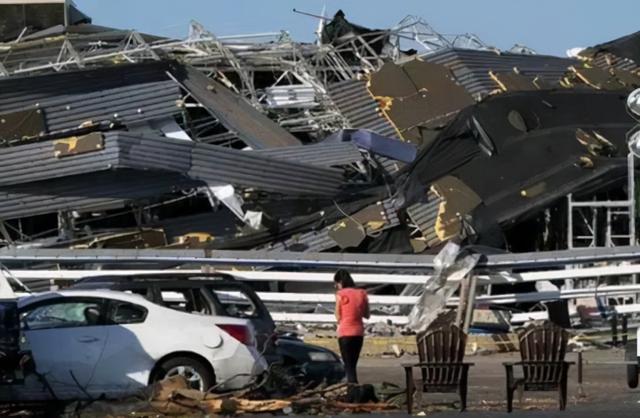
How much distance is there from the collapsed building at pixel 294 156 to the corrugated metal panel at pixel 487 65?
0.13 meters

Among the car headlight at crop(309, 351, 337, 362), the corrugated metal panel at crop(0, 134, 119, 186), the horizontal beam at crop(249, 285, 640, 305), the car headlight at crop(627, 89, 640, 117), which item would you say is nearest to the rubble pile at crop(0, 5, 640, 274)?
the corrugated metal panel at crop(0, 134, 119, 186)

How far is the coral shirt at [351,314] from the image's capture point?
16.0 metres

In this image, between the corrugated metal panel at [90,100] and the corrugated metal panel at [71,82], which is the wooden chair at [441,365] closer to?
the corrugated metal panel at [90,100]

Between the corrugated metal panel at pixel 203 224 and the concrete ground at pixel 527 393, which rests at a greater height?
the corrugated metal panel at pixel 203 224

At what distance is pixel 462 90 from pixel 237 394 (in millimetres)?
16721

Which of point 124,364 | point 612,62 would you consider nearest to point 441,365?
point 124,364

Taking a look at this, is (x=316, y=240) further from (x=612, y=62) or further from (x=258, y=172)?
(x=612, y=62)

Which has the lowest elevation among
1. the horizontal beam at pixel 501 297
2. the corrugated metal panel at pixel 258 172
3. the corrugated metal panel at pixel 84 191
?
the horizontal beam at pixel 501 297

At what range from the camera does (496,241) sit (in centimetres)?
2506

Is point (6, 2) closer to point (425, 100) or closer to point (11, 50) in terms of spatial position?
point (11, 50)

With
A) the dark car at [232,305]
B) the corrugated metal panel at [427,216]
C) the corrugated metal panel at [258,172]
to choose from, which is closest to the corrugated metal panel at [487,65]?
the corrugated metal panel at [427,216]

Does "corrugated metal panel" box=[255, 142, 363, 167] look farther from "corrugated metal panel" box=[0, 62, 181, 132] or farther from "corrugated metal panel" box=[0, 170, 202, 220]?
"corrugated metal panel" box=[0, 62, 181, 132]

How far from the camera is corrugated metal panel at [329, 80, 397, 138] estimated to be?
96.6 ft

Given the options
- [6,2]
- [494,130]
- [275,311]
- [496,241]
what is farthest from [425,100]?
[6,2]
